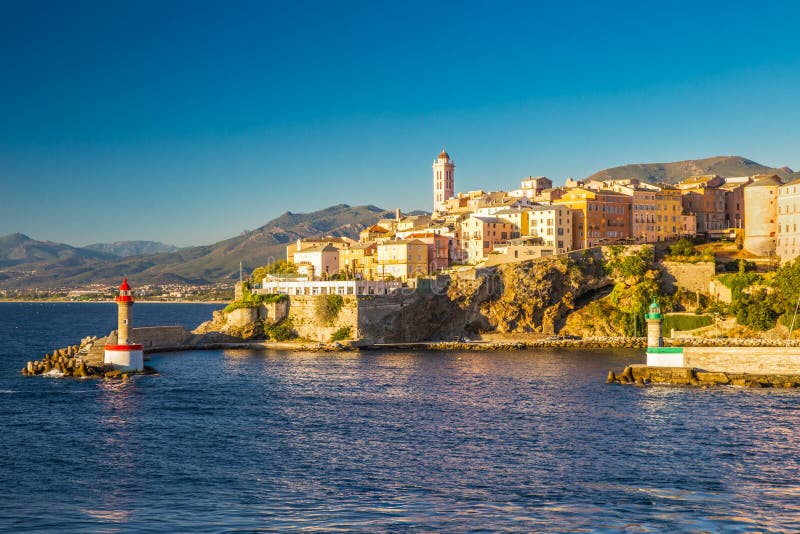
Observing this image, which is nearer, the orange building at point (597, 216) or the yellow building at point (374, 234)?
the orange building at point (597, 216)

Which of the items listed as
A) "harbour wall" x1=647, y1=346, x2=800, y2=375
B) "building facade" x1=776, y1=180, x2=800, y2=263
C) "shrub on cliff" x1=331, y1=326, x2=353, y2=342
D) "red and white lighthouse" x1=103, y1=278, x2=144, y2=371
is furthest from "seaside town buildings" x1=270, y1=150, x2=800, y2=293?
"harbour wall" x1=647, y1=346, x2=800, y2=375

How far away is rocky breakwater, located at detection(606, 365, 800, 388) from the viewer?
44719 millimetres

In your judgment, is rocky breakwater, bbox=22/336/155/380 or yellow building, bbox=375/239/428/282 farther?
yellow building, bbox=375/239/428/282

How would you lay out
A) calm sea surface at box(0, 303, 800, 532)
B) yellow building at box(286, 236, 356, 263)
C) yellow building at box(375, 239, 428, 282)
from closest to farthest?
calm sea surface at box(0, 303, 800, 532)
yellow building at box(375, 239, 428, 282)
yellow building at box(286, 236, 356, 263)

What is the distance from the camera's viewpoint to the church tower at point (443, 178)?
119312 mm

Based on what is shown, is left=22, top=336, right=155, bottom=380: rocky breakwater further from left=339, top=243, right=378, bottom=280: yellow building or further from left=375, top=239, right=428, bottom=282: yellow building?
left=339, top=243, right=378, bottom=280: yellow building

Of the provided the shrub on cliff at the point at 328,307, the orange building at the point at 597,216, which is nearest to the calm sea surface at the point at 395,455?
the shrub on cliff at the point at 328,307

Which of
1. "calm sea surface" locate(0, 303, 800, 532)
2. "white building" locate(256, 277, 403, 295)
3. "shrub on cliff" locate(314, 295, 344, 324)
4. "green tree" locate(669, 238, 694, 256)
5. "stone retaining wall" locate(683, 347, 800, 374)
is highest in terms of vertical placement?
"green tree" locate(669, 238, 694, 256)

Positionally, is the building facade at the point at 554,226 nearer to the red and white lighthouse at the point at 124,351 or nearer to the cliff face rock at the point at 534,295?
the cliff face rock at the point at 534,295

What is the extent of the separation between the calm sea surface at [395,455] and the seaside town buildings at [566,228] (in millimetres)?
35786

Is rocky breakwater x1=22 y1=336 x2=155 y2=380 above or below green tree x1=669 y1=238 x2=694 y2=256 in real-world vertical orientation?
below

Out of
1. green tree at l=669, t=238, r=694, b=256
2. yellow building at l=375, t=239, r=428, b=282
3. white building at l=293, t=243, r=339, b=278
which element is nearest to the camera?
green tree at l=669, t=238, r=694, b=256

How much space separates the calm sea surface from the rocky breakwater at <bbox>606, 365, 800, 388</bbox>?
1.72m

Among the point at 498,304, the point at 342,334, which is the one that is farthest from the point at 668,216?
the point at 342,334
